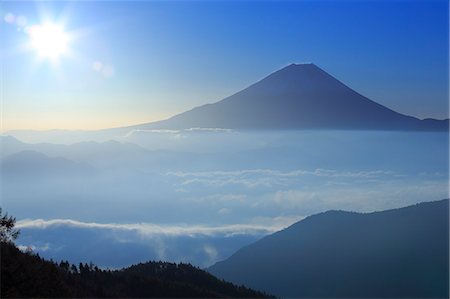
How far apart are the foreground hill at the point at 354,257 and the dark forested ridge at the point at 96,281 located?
261ft

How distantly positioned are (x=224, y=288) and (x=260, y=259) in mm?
106657

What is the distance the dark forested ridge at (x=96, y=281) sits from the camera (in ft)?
69.8

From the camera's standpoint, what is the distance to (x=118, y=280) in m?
33.6

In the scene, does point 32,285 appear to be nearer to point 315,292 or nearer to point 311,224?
point 315,292

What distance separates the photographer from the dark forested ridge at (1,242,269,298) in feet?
69.8

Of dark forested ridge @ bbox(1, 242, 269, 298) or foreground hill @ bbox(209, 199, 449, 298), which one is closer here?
dark forested ridge @ bbox(1, 242, 269, 298)

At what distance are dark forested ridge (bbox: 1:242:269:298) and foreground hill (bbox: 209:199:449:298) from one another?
7947 cm

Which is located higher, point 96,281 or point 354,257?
point 354,257

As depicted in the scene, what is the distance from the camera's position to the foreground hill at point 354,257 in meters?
121

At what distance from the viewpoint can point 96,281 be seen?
31.1 m

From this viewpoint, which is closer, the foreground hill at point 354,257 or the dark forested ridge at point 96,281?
the dark forested ridge at point 96,281

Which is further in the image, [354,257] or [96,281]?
[354,257]

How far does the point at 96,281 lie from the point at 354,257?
118 meters

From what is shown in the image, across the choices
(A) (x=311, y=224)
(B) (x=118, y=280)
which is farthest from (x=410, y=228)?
(B) (x=118, y=280)
